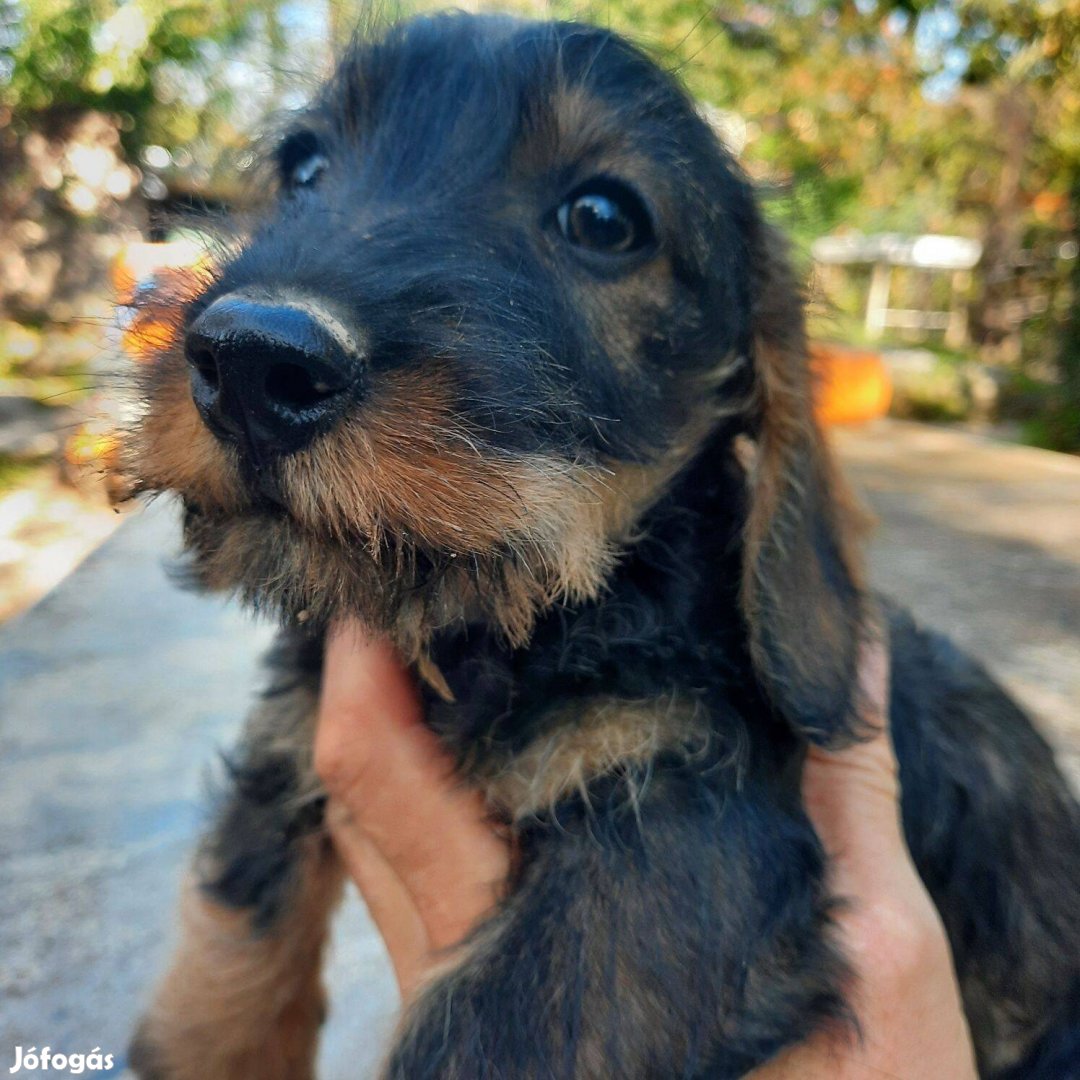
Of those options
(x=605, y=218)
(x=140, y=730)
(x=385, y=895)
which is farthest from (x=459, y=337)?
(x=140, y=730)

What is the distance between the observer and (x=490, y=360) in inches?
48.8

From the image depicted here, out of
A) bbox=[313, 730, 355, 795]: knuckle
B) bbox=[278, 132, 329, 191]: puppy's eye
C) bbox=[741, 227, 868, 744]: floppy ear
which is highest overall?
bbox=[278, 132, 329, 191]: puppy's eye

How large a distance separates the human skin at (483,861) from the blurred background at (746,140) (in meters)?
2.46

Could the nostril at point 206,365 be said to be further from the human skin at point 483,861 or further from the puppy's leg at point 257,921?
the puppy's leg at point 257,921

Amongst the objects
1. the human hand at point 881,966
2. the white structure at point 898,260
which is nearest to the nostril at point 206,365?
the human hand at point 881,966

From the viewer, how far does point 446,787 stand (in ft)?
5.15

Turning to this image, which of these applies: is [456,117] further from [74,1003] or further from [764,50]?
[764,50]

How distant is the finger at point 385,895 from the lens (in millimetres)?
1683

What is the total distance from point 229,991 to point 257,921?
0.16m

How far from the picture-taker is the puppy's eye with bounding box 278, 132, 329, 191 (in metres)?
1.80

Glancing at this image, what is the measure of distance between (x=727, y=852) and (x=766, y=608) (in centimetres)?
42

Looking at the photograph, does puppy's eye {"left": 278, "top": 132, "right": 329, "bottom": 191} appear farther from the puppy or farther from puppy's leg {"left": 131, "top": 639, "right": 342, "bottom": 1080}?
puppy's leg {"left": 131, "top": 639, "right": 342, "bottom": 1080}

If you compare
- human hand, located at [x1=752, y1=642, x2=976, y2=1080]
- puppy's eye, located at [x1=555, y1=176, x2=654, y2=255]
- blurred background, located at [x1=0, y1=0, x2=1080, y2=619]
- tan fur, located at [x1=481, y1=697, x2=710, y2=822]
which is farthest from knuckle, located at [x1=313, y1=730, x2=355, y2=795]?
blurred background, located at [x1=0, y1=0, x2=1080, y2=619]

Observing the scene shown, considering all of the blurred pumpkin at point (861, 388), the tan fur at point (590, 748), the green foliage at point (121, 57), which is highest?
the green foliage at point (121, 57)
